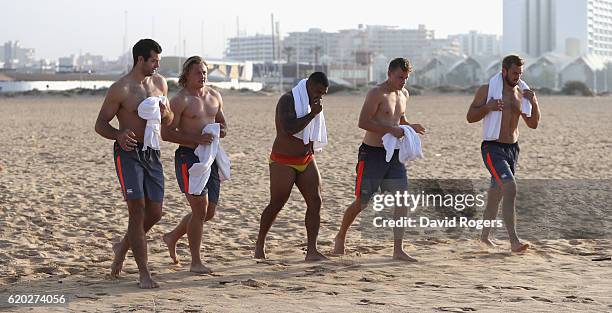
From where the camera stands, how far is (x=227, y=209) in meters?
9.63

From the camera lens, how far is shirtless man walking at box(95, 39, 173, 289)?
19.8 feet

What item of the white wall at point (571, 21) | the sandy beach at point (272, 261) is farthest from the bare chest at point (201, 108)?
the white wall at point (571, 21)

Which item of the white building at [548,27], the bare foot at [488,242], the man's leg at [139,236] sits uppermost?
the white building at [548,27]

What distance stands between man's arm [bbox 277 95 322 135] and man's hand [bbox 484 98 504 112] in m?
1.37

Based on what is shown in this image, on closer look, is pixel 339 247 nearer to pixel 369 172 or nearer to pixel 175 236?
pixel 369 172

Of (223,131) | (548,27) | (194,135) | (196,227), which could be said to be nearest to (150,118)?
(194,135)

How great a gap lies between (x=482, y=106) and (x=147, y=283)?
286 cm

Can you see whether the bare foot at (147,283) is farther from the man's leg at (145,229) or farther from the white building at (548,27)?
the white building at (548,27)

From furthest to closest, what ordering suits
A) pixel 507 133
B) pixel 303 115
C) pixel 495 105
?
pixel 507 133, pixel 495 105, pixel 303 115

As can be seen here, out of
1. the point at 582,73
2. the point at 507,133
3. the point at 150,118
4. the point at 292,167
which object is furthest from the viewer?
the point at 582,73

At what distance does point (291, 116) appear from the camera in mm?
6746

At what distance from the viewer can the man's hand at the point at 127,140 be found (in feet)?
19.6

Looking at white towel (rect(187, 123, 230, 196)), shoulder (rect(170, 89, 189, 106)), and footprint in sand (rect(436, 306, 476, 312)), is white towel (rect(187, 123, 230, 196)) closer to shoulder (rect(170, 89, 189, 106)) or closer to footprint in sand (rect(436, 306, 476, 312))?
shoulder (rect(170, 89, 189, 106))

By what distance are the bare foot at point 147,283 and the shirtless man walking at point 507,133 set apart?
2.73 meters
